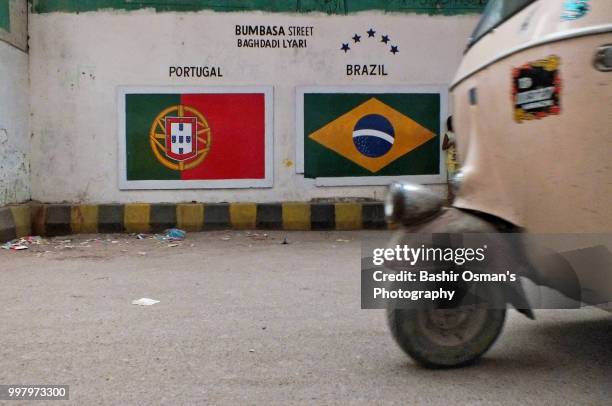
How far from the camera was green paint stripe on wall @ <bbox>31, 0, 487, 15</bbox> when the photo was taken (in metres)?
7.33

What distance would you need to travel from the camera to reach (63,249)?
6.43m

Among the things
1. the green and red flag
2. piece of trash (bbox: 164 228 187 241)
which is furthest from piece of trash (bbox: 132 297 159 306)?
the green and red flag

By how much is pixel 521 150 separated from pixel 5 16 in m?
6.14

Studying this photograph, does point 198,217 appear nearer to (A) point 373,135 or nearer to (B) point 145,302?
(A) point 373,135

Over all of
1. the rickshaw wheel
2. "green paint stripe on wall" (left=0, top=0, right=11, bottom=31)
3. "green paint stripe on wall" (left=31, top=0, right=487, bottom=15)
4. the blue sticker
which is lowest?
the rickshaw wheel

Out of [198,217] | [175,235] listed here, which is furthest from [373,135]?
[175,235]

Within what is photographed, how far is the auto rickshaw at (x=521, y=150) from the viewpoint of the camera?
7.68 ft

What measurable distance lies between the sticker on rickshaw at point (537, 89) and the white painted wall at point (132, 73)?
5062 millimetres

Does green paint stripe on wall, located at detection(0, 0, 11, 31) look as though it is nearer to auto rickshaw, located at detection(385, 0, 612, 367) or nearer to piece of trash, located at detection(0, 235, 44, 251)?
piece of trash, located at detection(0, 235, 44, 251)

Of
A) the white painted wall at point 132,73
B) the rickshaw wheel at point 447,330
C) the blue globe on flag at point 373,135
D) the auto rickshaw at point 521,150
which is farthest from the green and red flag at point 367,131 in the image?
the rickshaw wheel at point 447,330

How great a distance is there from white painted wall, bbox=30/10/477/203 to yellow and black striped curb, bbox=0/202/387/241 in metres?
0.19

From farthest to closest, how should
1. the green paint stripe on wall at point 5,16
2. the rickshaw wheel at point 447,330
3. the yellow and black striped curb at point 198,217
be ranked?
the yellow and black striped curb at point 198,217
the green paint stripe on wall at point 5,16
the rickshaw wheel at point 447,330

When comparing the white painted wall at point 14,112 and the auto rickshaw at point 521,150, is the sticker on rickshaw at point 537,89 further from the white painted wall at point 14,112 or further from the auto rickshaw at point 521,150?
the white painted wall at point 14,112

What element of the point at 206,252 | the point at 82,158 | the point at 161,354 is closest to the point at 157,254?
the point at 206,252
